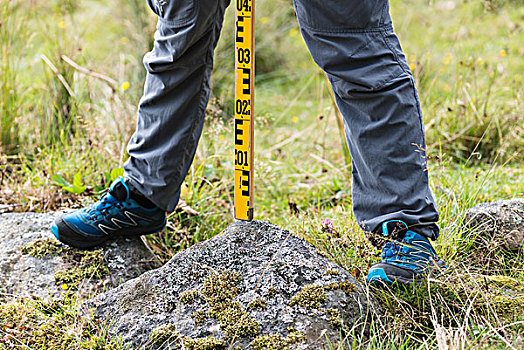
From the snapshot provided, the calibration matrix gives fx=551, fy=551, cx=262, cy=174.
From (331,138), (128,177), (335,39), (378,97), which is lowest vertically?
(331,138)

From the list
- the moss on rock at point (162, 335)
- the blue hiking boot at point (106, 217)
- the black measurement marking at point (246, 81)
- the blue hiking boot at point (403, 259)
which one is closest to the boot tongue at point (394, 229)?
the blue hiking boot at point (403, 259)

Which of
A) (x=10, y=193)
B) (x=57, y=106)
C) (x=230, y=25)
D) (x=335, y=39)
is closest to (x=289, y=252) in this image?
(x=335, y=39)

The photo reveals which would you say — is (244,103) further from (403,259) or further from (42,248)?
(42,248)

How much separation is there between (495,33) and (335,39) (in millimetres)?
4872

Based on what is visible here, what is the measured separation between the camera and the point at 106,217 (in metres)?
2.33

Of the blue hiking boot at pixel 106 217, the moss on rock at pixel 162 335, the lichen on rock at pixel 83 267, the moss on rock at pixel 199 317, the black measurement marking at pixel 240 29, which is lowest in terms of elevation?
the lichen on rock at pixel 83 267

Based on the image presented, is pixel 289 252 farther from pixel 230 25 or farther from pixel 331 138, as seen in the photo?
pixel 230 25

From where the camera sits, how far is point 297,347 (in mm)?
1675

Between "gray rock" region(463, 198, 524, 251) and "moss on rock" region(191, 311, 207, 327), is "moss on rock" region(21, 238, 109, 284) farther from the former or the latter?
"gray rock" region(463, 198, 524, 251)

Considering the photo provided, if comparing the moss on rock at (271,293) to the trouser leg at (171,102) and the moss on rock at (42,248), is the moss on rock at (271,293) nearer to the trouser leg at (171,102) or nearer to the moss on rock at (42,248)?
the trouser leg at (171,102)

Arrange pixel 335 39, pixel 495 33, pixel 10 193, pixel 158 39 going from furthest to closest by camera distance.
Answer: pixel 495 33 < pixel 10 193 < pixel 158 39 < pixel 335 39

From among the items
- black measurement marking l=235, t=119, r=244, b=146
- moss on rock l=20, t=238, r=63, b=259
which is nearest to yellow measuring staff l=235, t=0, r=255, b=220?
black measurement marking l=235, t=119, r=244, b=146

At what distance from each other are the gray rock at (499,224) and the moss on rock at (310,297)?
0.79 metres

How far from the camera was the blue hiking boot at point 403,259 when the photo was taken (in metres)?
1.94
